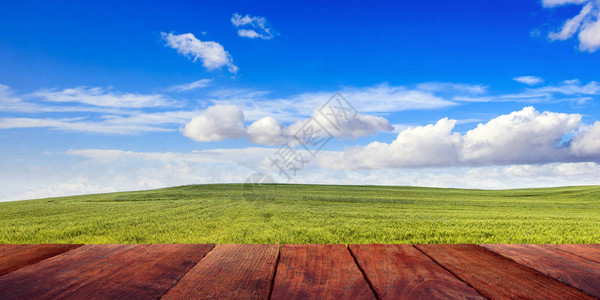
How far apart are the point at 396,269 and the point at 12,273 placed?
1.76 metres

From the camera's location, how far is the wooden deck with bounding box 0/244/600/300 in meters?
1.43

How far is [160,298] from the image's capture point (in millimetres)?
1362

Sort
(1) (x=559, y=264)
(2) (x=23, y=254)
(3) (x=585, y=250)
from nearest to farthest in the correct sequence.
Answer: (1) (x=559, y=264)
(2) (x=23, y=254)
(3) (x=585, y=250)

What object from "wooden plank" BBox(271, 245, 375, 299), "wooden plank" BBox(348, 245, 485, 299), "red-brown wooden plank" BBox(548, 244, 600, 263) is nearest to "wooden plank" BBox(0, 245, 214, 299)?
"wooden plank" BBox(271, 245, 375, 299)

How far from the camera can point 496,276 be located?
5.47 feet

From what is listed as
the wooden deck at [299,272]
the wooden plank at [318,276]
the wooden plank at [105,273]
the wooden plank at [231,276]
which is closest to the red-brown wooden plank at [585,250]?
the wooden deck at [299,272]

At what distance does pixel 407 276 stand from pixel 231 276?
761mm

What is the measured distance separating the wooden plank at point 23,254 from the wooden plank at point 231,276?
0.89m

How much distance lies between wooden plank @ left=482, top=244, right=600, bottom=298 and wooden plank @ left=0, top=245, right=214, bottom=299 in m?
1.69

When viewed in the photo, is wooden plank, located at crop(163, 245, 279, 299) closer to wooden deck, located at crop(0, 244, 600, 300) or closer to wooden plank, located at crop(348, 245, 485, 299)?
wooden deck, located at crop(0, 244, 600, 300)

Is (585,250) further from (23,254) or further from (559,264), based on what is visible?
(23,254)

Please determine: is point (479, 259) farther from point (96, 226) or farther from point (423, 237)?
point (96, 226)

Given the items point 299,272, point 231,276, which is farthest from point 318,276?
point 231,276

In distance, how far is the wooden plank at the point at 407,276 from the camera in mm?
1420
